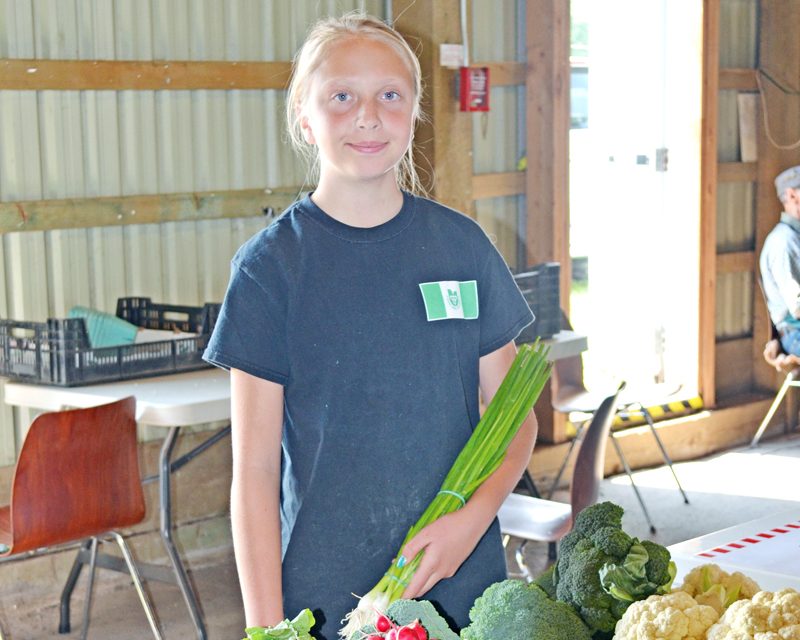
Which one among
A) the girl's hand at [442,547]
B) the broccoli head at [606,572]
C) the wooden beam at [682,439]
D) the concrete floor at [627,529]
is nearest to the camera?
the broccoli head at [606,572]

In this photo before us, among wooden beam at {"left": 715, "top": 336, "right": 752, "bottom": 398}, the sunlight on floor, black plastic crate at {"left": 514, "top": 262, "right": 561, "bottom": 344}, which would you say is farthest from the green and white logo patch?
wooden beam at {"left": 715, "top": 336, "right": 752, "bottom": 398}

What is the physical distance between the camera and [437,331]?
1.66 m

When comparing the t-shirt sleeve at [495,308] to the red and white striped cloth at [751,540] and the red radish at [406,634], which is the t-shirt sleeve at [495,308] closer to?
the red and white striped cloth at [751,540]

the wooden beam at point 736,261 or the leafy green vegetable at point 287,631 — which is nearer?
the leafy green vegetable at point 287,631

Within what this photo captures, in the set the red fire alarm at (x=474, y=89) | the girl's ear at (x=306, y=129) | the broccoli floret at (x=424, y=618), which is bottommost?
the broccoli floret at (x=424, y=618)

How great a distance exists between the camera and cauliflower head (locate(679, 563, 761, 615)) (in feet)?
4.64

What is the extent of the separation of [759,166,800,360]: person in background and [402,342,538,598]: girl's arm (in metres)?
4.61

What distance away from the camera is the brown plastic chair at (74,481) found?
3.28 metres

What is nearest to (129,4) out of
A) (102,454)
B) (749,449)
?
(102,454)

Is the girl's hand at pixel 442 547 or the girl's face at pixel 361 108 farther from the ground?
the girl's face at pixel 361 108

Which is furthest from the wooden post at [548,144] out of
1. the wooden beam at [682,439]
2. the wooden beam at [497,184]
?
the wooden beam at [682,439]

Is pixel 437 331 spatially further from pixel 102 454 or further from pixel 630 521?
pixel 630 521

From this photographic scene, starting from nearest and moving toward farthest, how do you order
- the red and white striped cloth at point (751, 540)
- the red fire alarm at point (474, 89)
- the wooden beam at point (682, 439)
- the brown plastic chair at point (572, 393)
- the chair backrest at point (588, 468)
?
the red and white striped cloth at point (751, 540)
the chair backrest at point (588, 468)
the brown plastic chair at point (572, 393)
the red fire alarm at point (474, 89)
the wooden beam at point (682, 439)

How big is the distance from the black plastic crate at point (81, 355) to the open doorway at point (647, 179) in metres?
3.05
